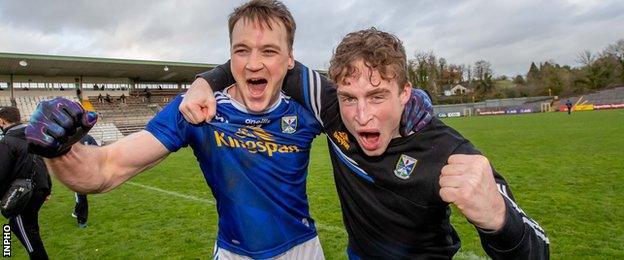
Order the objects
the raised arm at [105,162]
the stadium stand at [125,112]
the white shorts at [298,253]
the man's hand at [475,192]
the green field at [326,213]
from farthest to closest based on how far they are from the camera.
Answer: the stadium stand at [125,112] → the green field at [326,213] → the white shorts at [298,253] → the raised arm at [105,162] → the man's hand at [475,192]

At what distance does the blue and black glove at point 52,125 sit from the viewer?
1.75 m

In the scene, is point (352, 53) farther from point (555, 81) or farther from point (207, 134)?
point (555, 81)

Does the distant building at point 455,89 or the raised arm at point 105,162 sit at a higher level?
the distant building at point 455,89

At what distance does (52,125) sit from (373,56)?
1571mm

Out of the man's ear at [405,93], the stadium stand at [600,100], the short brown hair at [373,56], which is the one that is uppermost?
the short brown hair at [373,56]

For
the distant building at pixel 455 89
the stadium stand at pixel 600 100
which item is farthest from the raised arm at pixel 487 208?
the distant building at pixel 455 89

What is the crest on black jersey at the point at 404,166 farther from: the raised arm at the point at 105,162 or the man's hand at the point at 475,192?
the raised arm at the point at 105,162

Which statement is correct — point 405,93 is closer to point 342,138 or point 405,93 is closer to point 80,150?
point 342,138

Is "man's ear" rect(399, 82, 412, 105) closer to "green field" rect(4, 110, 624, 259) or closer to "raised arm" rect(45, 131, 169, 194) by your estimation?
"raised arm" rect(45, 131, 169, 194)

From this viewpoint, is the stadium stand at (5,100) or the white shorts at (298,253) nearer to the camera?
the white shorts at (298,253)

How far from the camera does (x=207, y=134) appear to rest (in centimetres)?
262

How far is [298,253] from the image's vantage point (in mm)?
2896

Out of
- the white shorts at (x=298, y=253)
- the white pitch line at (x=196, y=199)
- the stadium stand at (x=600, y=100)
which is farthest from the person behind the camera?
the stadium stand at (x=600, y=100)

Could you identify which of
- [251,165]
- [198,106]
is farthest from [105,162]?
[251,165]
